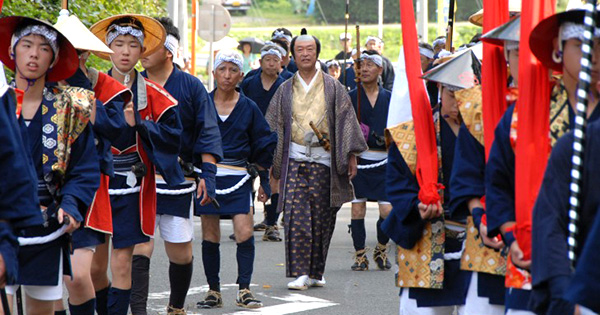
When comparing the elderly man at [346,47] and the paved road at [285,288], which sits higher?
the elderly man at [346,47]

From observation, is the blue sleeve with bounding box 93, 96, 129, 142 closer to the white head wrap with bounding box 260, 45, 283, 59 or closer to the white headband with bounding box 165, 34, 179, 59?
the white headband with bounding box 165, 34, 179, 59

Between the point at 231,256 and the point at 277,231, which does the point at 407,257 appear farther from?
the point at 277,231

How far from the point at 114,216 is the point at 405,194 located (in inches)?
98.0

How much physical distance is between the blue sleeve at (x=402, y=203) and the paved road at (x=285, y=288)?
2.98m

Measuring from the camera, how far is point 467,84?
540 cm

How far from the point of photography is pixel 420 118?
5523 millimetres

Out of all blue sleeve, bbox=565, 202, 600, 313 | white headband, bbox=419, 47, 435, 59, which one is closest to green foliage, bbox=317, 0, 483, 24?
white headband, bbox=419, 47, 435, 59

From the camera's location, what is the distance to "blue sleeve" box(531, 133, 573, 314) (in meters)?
3.52

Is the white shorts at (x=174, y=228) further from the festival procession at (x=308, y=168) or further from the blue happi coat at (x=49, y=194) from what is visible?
the blue happi coat at (x=49, y=194)

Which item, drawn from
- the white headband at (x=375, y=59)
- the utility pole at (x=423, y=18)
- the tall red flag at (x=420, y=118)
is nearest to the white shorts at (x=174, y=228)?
the tall red flag at (x=420, y=118)

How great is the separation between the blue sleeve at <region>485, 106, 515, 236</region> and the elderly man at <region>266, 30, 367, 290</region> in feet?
18.0

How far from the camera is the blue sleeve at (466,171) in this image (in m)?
4.86

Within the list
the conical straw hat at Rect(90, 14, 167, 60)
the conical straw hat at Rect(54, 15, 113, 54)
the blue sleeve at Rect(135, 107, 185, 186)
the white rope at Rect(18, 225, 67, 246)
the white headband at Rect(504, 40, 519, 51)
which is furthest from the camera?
the conical straw hat at Rect(90, 14, 167, 60)

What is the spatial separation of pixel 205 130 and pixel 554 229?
489 centimetres
